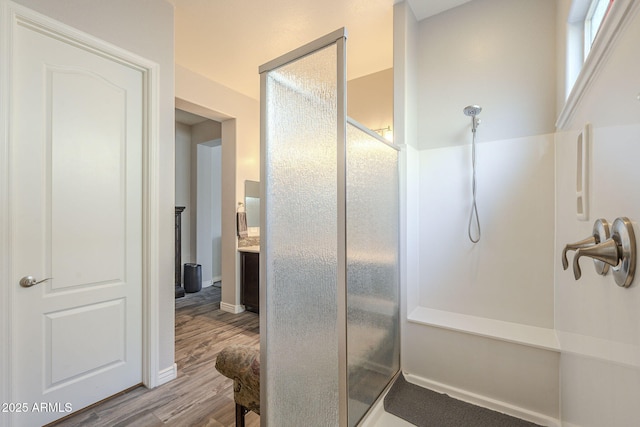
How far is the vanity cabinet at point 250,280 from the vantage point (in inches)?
137

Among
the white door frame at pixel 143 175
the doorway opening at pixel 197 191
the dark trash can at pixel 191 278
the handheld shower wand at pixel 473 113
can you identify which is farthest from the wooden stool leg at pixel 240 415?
the doorway opening at pixel 197 191

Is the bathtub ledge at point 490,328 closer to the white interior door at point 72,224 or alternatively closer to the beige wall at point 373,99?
the beige wall at point 373,99

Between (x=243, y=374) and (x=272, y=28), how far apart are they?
8.88 ft

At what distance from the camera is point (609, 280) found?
0.78m

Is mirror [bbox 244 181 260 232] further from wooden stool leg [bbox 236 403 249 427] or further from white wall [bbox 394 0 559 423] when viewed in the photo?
wooden stool leg [bbox 236 403 249 427]

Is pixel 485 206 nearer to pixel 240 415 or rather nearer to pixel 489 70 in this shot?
pixel 489 70

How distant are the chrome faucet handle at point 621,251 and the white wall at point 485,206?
1.20 metres

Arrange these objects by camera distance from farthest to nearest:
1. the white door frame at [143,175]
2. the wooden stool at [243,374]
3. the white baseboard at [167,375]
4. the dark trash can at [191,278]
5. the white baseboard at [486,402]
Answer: the dark trash can at [191,278]
the white baseboard at [167,375]
the white baseboard at [486,402]
the white door frame at [143,175]
the wooden stool at [243,374]

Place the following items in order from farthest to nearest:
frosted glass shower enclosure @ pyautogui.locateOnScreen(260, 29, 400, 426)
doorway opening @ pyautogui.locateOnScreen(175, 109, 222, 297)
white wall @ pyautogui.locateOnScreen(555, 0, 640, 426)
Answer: doorway opening @ pyautogui.locateOnScreen(175, 109, 222, 297)
frosted glass shower enclosure @ pyautogui.locateOnScreen(260, 29, 400, 426)
white wall @ pyautogui.locateOnScreen(555, 0, 640, 426)

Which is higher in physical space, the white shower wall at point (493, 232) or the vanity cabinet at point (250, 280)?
the white shower wall at point (493, 232)

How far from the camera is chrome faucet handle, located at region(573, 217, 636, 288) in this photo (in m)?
0.62

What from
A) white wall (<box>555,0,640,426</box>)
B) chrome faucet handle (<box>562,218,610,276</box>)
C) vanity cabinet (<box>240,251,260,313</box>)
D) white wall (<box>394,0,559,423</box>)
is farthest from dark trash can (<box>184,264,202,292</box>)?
chrome faucet handle (<box>562,218,610,276</box>)

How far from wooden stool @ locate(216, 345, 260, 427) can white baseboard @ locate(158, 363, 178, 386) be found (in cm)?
103

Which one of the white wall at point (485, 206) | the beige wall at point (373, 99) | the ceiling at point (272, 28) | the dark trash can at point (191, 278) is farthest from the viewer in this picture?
the dark trash can at point (191, 278)
